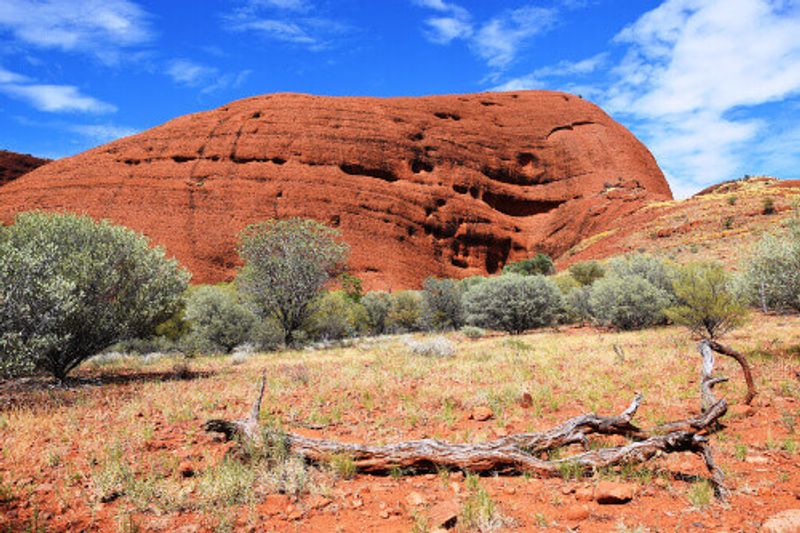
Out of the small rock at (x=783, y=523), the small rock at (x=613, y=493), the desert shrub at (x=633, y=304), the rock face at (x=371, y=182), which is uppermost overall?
the rock face at (x=371, y=182)

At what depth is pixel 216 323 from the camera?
1938cm

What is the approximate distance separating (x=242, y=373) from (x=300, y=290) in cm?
886

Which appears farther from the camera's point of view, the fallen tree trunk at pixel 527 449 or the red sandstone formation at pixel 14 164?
the red sandstone formation at pixel 14 164

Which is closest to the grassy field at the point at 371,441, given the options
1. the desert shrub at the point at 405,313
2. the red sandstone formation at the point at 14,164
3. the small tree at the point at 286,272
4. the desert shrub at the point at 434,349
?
the desert shrub at the point at 434,349

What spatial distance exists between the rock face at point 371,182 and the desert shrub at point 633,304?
111 ft

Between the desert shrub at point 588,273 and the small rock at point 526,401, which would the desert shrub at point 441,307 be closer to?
the desert shrub at point 588,273

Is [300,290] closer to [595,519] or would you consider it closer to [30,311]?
[30,311]

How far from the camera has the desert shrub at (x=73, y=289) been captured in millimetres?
7954

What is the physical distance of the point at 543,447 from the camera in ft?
14.9

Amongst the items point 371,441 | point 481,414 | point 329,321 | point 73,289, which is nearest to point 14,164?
point 329,321

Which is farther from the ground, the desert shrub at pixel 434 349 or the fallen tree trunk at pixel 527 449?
the fallen tree trunk at pixel 527 449

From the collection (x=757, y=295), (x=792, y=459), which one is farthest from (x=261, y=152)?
(x=792, y=459)

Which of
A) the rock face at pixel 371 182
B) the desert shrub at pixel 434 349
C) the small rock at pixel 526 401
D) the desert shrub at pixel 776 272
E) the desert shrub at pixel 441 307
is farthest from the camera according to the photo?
the rock face at pixel 371 182

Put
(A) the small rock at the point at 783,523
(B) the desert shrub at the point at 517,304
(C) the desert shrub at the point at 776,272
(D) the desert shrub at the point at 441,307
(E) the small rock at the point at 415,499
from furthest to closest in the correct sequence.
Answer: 1. (D) the desert shrub at the point at 441,307
2. (B) the desert shrub at the point at 517,304
3. (C) the desert shrub at the point at 776,272
4. (E) the small rock at the point at 415,499
5. (A) the small rock at the point at 783,523
